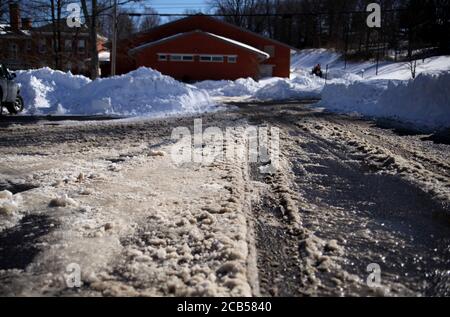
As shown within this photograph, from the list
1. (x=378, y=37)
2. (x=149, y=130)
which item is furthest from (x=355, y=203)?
(x=378, y=37)

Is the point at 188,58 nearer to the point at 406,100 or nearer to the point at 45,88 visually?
the point at 45,88

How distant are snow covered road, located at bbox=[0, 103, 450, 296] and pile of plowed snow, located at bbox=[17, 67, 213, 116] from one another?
9.72 meters

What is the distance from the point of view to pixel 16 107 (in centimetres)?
1786

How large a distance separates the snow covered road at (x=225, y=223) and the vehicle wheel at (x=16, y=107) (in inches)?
359

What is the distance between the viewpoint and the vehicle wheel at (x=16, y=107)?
688 inches

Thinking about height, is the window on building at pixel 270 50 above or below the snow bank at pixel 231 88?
above

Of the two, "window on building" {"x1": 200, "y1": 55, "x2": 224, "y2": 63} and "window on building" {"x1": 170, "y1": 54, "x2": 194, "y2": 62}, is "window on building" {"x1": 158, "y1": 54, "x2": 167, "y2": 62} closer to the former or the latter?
"window on building" {"x1": 170, "y1": 54, "x2": 194, "y2": 62}

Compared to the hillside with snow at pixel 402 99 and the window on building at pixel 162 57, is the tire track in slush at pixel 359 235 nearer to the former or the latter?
the hillside with snow at pixel 402 99

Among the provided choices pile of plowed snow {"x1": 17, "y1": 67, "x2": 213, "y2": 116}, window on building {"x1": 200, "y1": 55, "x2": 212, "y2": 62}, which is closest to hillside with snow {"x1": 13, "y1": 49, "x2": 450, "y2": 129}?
pile of plowed snow {"x1": 17, "y1": 67, "x2": 213, "y2": 116}

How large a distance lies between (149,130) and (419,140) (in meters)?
7.19

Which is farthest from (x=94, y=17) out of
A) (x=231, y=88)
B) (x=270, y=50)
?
(x=270, y=50)

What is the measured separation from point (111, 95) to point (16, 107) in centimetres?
396

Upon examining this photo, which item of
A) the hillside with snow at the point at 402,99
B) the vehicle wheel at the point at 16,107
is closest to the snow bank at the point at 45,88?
the vehicle wheel at the point at 16,107

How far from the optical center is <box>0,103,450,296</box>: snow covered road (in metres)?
3.77
